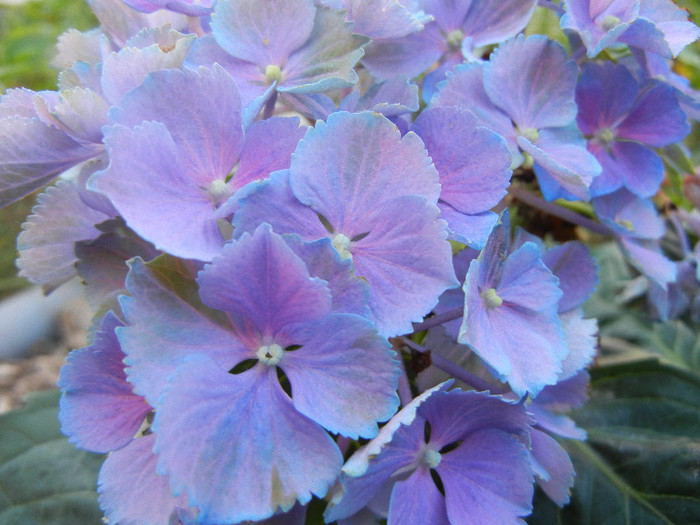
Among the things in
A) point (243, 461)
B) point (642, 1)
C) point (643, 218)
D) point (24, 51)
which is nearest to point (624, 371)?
point (643, 218)

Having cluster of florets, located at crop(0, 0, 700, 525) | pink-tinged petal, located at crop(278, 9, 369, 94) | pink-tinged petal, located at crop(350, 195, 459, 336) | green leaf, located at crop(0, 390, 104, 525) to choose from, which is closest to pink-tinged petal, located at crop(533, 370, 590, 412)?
cluster of florets, located at crop(0, 0, 700, 525)

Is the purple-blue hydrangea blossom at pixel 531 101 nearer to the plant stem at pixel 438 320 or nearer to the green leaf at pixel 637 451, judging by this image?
the plant stem at pixel 438 320

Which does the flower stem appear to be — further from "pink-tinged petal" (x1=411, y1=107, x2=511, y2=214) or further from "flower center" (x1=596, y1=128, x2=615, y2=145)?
"flower center" (x1=596, y1=128, x2=615, y2=145)

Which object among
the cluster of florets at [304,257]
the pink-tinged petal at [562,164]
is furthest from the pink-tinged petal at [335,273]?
the pink-tinged petal at [562,164]

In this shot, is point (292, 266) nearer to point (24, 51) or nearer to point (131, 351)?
point (131, 351)

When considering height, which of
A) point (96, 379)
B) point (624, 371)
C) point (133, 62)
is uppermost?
point (133, 62)
